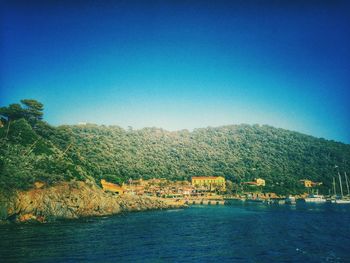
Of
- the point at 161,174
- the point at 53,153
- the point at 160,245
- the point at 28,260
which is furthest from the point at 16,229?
the point at 161,174

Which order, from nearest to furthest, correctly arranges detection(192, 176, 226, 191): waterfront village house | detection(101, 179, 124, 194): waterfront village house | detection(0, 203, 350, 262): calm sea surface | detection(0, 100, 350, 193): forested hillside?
detection(0, 203, 350, 262): calm sea surface, detection(0, 100, 350, 193): forested hillside, detection(101, 179, 124, 194): waterfront village house, detection(192, 176, 226, 191): waterfront village house

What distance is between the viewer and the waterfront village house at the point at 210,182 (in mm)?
98688

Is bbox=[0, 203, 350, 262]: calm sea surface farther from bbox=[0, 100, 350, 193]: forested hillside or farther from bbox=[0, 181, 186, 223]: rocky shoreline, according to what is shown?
bbox=[0, 100, 350, 193]: forested hillside

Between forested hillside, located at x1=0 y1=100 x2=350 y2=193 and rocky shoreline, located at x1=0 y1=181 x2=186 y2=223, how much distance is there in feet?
6.70

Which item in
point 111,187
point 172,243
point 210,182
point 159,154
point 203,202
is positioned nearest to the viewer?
point 172,243

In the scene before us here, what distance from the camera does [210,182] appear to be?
10262 cm

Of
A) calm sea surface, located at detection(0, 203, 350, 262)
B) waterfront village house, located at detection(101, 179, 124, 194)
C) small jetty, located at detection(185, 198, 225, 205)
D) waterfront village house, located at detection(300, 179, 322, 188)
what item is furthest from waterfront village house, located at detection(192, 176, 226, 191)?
calm sea surface, located at detection(0, 203, 350, 262)

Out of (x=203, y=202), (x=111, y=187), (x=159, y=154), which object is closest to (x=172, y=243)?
(x=111, y=187)

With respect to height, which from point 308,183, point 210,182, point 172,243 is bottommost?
point 172,243

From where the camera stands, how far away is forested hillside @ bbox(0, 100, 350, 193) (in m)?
44.7

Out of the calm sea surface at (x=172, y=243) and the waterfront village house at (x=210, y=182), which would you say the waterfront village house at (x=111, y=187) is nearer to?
the calm sea surface at (x=172, y=243)

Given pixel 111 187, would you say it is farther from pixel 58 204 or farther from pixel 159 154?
pixel 159 154

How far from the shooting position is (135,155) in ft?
349

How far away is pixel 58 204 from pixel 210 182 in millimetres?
71980
